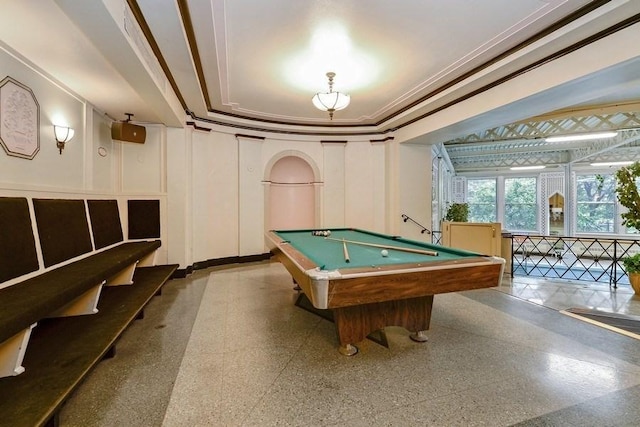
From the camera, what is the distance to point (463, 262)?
2.13 metres

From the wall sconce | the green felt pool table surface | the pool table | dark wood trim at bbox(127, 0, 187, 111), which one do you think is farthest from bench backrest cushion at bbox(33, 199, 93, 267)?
the green felt pool table surface

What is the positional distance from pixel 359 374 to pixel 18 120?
12.0 ft

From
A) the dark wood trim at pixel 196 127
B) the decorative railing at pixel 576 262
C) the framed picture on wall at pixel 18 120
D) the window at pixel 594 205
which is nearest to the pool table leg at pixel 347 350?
the framed picture on wall at pixel 18 120

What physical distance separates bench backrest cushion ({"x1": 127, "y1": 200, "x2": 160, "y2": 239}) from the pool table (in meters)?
2.84

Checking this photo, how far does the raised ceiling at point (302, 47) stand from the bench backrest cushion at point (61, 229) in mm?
1352

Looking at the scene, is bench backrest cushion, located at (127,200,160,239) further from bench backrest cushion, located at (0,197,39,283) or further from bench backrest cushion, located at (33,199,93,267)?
bench backrest cushion, located at (0,197,39,283)

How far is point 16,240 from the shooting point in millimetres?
2092

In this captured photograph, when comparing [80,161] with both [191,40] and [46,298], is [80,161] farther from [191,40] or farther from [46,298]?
[46,298]

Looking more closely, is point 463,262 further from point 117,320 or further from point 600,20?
point 117,320

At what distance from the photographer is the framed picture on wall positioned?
2.39m

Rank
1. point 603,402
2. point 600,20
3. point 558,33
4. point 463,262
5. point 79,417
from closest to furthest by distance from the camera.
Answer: point 79,417 < point 603,402 < point 463,262 < point 600,20 < point 558,33

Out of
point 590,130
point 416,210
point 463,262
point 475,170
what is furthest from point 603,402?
point 475,170

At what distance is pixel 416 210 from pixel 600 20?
4054mm

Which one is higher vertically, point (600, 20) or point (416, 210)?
point (600, 20)
